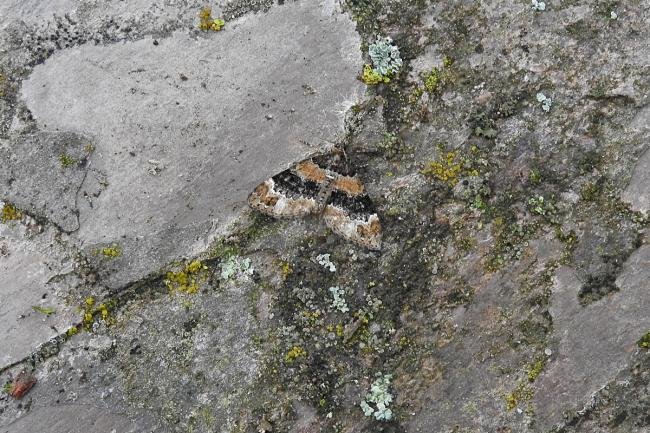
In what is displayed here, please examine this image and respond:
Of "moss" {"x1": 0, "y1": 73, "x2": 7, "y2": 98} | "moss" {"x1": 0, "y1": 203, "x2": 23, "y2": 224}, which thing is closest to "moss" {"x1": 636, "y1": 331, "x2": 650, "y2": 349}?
"moss" {"x1": 0, "y1": 203, "x2": 23, "y2": 224}

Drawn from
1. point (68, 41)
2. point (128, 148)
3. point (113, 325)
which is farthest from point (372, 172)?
point (68, 41)

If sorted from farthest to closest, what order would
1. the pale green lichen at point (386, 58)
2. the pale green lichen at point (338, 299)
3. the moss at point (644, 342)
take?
the pale green lichen at point (386, 58) < the pale green lichen at point (338, 299) < the moss at point (644, 342)

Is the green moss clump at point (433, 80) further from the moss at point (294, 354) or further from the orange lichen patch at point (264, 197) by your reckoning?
the moss at point (294, 354)

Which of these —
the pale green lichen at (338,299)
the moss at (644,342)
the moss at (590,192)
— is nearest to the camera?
the moss at (644,342)

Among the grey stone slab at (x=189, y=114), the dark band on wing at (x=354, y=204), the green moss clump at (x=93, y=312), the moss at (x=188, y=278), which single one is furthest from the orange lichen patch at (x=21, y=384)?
the dark band on wing at (x=354, y=204)

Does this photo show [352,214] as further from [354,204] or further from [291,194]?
[291,194]

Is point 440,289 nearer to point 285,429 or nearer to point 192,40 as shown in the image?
point 285,429

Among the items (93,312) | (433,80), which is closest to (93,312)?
(93,312)

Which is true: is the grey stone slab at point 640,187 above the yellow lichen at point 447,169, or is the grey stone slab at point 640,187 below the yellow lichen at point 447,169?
below
